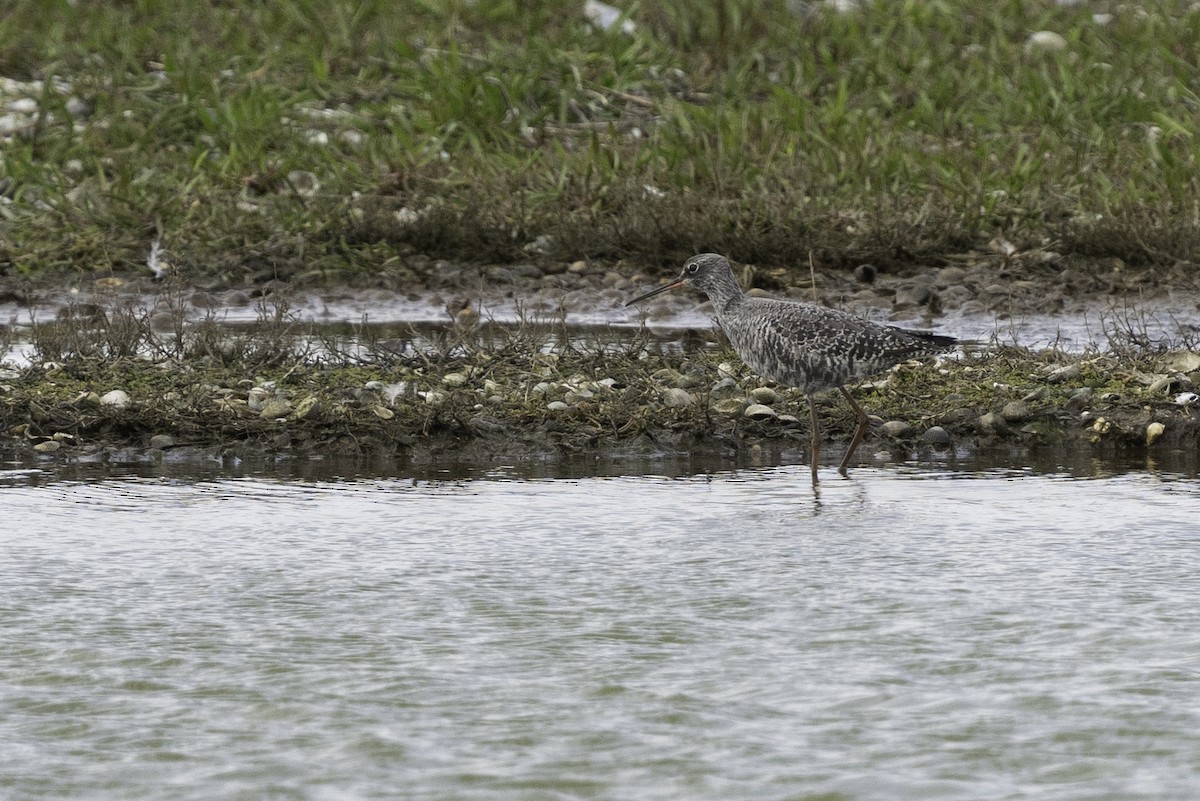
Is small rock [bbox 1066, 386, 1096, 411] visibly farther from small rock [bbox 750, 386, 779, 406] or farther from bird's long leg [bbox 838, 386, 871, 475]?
small rock [bbox 750, 386, 779, 406]

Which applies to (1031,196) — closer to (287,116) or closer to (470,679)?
(287,116)

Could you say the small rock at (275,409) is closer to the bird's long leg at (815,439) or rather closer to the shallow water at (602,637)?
the shallow water at (602,637)

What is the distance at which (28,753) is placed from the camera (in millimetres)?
4359

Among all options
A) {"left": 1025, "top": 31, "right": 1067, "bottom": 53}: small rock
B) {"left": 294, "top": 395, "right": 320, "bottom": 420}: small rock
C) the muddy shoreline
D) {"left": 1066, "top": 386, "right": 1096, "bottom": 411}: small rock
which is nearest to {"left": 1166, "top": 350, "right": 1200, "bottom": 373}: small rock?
the muddy shoreline

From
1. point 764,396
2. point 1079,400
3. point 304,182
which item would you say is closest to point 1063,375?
point 1079,400

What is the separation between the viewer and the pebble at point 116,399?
28.1 ft

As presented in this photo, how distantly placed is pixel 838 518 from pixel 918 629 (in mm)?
1625

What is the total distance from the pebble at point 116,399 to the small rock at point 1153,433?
471 centimetres

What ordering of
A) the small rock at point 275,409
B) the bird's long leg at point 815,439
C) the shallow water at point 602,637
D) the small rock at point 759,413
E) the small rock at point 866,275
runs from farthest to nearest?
the small rock at point 866,275, the small rock at point 759,413, the small rock at point 275,409, the bird's long leg at point 815,439, the shallow water at point 602,637

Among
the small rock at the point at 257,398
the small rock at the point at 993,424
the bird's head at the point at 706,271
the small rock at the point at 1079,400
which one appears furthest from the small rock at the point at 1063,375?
the small rock at the point at 257,398

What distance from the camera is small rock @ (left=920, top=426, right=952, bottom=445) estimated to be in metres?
8.50

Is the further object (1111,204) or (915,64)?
(915,64)

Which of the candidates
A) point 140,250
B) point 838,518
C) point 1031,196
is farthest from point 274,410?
point 1031,196

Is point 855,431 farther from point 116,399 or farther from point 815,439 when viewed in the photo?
point 116,399
